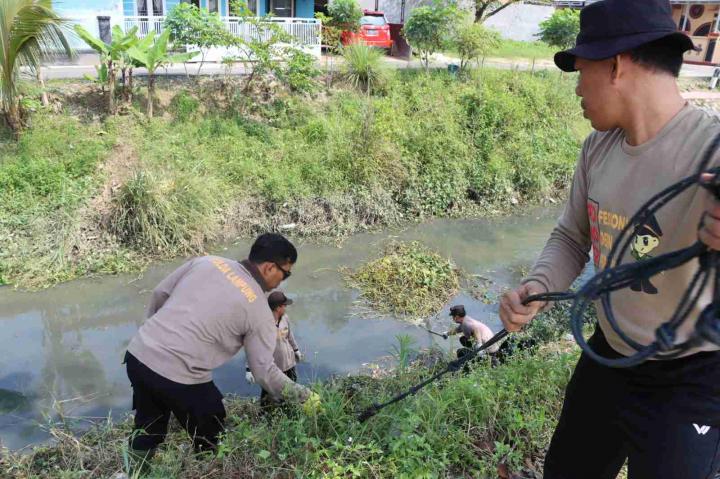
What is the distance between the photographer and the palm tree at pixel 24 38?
279 inches

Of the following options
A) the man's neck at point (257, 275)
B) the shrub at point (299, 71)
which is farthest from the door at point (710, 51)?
the man's neck at point (257, 275)

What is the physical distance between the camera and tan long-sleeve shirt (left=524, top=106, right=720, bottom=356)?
1535 mm

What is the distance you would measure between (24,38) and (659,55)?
808 cm

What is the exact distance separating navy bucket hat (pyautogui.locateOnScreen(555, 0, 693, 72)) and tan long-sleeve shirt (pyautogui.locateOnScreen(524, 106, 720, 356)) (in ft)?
0.78

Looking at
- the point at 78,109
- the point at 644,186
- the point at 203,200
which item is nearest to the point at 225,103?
the point at 78,109

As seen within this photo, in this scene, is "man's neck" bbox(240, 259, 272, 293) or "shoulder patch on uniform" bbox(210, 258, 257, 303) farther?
→ "man's neck" bbox(240, 259, 272, 293)

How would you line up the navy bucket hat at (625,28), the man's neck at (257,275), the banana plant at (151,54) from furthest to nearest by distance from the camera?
the banana plant at (151,54) < the man's neck at (257,275) < the navy bucket hat at (625,28)

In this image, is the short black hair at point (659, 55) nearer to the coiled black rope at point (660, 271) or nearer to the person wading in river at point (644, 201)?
the person wading in river at point (644, 201)

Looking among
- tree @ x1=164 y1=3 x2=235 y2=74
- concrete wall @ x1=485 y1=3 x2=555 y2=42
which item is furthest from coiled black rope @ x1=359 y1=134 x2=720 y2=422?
concrete wall @ x1=485 y1=3 x2=555 y2=42

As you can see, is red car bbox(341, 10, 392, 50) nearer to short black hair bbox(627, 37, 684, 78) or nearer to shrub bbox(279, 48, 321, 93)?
shrub bbox(279, 48, 321, 93)

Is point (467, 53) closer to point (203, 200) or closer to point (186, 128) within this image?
point (186, 128)

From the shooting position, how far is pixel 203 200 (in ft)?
24.9

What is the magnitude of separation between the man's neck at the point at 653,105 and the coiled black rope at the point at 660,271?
6.4 inches

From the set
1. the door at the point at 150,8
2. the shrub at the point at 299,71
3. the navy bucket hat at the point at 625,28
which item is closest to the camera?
the navy bucket hat at the point at 625,28
